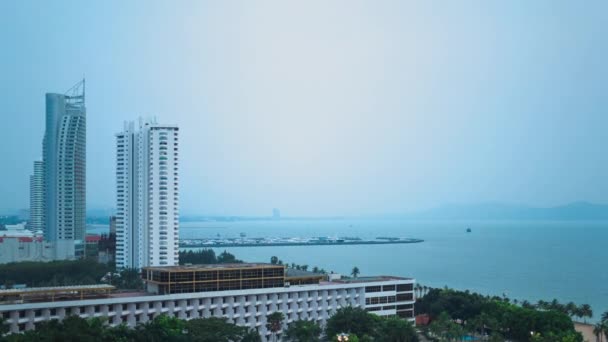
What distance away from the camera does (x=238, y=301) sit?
28625 mm

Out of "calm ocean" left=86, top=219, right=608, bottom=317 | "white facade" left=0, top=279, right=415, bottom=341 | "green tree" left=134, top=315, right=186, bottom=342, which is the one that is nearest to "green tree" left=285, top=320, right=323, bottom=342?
"white facade" left=0, top=279, right=415, bottom=341

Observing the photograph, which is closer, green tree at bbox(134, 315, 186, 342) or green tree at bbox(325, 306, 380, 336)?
green tree at bbox(134, 315, 186, 342)

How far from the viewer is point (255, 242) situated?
124250 millimetres

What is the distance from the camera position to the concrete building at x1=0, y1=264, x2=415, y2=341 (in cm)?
2508

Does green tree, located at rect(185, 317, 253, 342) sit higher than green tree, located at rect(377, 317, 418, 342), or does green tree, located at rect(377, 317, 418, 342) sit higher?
green tree, located at rect(185, 317, 253, 342)

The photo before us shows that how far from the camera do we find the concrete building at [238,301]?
25078 mm

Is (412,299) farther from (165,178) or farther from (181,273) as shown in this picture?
(165,178)

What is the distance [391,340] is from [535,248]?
85990 mm

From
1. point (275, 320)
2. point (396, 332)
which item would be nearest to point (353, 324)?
point (396, 332)

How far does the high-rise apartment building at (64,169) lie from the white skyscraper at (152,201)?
55.3 ft

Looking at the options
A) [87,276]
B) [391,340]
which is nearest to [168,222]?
[87,276]

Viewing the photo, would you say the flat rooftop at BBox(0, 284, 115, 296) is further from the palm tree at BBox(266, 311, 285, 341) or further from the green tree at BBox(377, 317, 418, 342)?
the green tree at BBox(377, 317, 418, 342)

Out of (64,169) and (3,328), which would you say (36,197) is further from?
(3,328)

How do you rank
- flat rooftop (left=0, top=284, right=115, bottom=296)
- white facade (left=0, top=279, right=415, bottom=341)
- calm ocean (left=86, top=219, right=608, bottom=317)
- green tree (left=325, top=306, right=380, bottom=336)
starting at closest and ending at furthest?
white facade (left=0, top=279, right=415, bottom=341) → flat rooftop (left=0, top=284, right=115, bottom=296) → green tree (left=325, top=306, right=380, bottom=336) → calm ocean (left=86, top=219, right=608, bottom=317)
